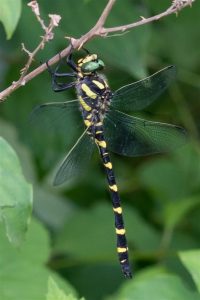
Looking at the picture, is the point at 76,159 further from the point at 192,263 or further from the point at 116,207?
the point at 192,263

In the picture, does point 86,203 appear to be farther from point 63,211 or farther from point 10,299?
point 10,299

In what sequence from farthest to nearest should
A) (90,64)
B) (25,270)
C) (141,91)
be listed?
(141,91) → (90,64) → (25,270)

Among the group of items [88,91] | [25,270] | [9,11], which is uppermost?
[9,11]

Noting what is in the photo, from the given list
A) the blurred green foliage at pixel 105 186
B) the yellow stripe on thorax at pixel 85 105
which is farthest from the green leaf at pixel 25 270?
the yellow stripe on thorax at pixel 85 105

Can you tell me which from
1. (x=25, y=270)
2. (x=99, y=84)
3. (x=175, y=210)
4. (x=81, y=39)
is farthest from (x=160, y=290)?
(x=175, y=210)

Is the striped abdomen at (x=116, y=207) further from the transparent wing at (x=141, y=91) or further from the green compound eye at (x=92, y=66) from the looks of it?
the green compound eye at (x=92, y=66)

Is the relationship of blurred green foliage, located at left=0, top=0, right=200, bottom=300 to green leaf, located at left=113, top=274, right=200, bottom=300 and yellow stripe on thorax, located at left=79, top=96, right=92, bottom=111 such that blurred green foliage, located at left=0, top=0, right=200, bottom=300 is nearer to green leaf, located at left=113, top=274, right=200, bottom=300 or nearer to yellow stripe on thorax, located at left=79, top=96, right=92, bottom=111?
green leaf, located at left=113, top=274, right=200, bottom=300

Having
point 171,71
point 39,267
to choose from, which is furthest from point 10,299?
point 171,71
